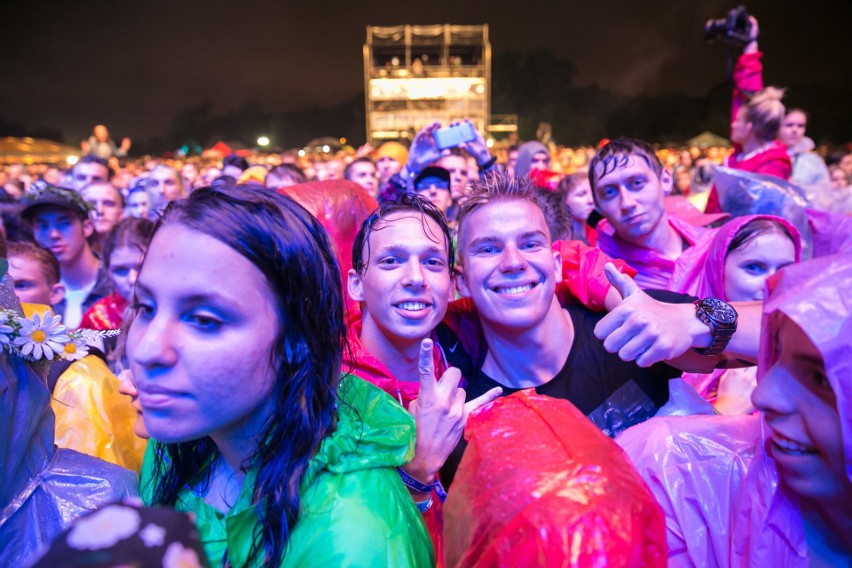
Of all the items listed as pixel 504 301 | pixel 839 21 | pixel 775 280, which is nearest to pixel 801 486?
pixel 775 280

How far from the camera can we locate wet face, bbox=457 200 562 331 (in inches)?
70.3

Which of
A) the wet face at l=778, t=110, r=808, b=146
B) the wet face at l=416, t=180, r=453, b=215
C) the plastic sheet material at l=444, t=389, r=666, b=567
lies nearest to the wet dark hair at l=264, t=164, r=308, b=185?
the wet face at l=416, t=180, r=453, b=215

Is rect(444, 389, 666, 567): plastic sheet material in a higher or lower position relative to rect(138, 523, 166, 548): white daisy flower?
lower

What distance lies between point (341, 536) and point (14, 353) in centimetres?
85

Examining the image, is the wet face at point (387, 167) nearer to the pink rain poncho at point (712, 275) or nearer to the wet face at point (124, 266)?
the wet face at point (124, 266)

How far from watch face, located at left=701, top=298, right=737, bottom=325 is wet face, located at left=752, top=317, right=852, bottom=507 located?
58 cm

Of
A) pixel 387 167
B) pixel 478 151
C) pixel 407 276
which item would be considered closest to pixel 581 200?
pixel 478 151

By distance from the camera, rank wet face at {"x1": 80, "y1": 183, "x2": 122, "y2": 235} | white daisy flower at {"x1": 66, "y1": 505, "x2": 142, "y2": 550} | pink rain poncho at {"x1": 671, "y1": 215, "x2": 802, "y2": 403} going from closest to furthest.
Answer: white daisy flower at {"x1": 66, "y1": 505, "x2": 142, "y2": 550} < pink rain poncho at {"x1": 671, "y1": 215, "x2": 802, "y2": 403} < wet face at {"x1": 80, "y1": 183, "x2": 122, "y2": 235}

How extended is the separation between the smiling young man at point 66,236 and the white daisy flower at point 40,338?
256cm

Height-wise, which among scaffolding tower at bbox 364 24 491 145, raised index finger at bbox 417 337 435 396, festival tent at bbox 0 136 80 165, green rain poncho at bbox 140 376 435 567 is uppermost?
scaffolding tower at bbox 364 24 491 145

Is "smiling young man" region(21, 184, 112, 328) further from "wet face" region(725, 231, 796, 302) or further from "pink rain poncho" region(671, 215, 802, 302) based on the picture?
"wet face" region(725, 231, 796, 302)

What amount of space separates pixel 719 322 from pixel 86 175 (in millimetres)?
5810

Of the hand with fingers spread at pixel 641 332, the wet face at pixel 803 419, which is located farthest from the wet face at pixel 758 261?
the wet face at pixel 803 419

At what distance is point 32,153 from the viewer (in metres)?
15.0
